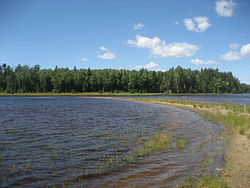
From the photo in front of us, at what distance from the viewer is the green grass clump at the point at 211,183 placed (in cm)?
732

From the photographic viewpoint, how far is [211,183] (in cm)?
750

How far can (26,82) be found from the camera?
5276 inches

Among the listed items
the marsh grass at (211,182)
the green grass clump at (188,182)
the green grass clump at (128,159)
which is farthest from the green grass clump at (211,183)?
the green grass clump at (128,159)

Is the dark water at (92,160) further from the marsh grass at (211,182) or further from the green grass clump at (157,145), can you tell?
the marsh grass at (211,182)

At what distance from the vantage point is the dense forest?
13350cm

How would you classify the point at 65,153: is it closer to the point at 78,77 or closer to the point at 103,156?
the point at 103,156

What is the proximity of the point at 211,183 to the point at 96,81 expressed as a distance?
13893 centimetres

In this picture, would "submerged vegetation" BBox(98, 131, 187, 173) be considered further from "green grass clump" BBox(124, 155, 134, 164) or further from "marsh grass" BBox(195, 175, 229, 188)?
"marsh grass" BBox(195, 175, 229, 188)

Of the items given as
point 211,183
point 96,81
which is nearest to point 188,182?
point 211,183

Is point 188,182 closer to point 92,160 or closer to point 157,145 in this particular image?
point 92,160

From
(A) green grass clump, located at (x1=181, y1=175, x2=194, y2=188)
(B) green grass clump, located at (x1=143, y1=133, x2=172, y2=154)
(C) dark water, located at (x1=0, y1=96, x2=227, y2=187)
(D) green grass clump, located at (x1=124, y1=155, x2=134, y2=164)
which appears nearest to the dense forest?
(C) dark water, located at (x1=0, y1=96, x2=227, y2=187)

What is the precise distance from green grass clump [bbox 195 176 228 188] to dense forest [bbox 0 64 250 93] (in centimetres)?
13379

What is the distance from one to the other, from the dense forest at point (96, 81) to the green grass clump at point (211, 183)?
133789mm

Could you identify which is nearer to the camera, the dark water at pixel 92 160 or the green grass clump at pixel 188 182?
the green grass clump at pixel 188 182
